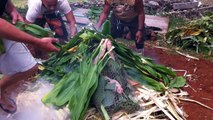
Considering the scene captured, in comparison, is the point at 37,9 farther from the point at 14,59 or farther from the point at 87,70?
the point at 14,59

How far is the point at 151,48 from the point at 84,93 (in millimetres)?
3065

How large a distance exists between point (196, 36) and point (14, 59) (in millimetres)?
4039

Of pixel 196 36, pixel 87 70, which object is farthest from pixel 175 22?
pixel 87 70

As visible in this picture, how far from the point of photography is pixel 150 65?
4.77 m

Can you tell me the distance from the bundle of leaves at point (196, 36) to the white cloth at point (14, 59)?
3.70 meters

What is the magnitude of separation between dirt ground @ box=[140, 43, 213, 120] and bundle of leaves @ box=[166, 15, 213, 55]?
456 mm

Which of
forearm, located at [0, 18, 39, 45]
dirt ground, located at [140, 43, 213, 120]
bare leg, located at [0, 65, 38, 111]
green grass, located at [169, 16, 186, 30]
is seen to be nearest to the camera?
forearm, located at [0, 18, 39, 45]

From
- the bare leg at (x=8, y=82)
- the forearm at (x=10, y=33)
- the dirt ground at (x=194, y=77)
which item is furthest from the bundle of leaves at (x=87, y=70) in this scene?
the forearm at (x=10, y=33)

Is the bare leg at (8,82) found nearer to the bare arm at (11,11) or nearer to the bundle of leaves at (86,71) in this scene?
the bundle of leaves at (86,71)

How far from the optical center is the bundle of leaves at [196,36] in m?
6.45

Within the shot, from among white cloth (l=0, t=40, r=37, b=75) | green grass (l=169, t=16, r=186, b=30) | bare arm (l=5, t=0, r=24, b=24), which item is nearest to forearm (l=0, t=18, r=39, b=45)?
white cloth (l=0, t=40, r=37, b=75)

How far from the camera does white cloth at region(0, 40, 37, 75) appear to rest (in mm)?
3564

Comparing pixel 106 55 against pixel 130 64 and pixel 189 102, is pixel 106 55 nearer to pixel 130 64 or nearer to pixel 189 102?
pixel 130 64

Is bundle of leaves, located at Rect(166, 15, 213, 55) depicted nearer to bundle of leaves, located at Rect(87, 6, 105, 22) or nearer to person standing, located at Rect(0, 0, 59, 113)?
bundle of leaves, located at Rect(87, 6, 105, 22)
